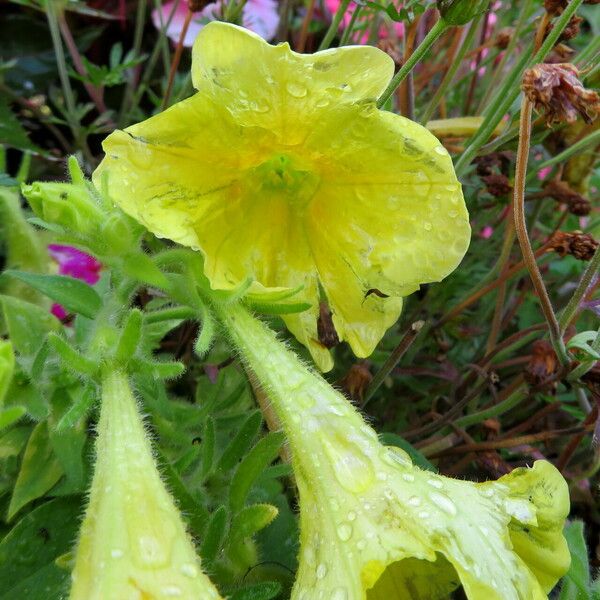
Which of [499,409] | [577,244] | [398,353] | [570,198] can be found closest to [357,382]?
[398,353]

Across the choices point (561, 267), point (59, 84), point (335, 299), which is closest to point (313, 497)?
point (335, 299)

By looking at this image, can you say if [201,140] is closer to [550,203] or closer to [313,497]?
[313,497]

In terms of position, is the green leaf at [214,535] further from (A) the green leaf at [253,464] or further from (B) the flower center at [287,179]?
(B) the flower center at [287,179]

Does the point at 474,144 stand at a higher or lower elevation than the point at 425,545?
higher

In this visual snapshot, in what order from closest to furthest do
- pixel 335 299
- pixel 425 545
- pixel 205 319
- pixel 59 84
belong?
1. pixel 425 545
2. pixel 205 319
3. pixel 335 299
4. pixel 59 84

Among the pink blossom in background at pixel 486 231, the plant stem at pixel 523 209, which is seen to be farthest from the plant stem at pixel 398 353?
the pink blossom in background at pixel 486 231

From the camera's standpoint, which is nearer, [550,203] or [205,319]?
[205,319]

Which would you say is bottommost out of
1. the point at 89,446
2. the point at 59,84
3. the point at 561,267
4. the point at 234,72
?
the point at 59,84
